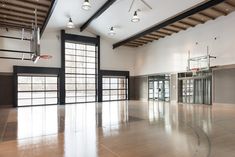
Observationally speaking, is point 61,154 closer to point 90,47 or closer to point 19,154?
point 19,154

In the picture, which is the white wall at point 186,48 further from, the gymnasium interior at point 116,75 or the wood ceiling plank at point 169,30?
the wood ceiling plank at point 169,30

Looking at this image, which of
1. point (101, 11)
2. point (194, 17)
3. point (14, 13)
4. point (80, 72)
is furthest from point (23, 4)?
point (194, 17)

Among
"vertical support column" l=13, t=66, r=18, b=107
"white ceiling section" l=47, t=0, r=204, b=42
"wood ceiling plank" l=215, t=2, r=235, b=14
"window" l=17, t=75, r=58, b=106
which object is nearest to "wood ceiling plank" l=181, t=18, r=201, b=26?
"white ceiling section" l=47, t=0, r=204, b=42

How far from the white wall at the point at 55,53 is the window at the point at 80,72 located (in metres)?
0.85

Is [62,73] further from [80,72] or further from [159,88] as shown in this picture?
[159,88]

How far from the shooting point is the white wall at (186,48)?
10.5 m

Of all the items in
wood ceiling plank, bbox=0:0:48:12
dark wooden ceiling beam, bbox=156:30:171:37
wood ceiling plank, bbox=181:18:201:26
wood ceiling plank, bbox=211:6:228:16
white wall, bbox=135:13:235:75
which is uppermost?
wood ceiling plank, bbox=0:0:48:12

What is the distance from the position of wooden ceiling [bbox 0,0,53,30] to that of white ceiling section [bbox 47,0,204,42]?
0.60 meters

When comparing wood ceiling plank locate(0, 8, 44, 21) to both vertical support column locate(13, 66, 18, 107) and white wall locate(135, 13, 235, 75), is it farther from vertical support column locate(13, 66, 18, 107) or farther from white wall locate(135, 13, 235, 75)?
white wall locate(135, 13, 235, 75)

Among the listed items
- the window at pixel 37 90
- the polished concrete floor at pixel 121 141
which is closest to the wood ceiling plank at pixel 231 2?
the polished concrete floor at pixel 121 141

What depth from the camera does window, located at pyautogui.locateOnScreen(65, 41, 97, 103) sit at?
14258 mm

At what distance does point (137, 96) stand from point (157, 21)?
25.9 feet

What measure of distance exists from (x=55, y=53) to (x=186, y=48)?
946 centimetres

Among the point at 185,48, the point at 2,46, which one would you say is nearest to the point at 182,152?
the point at 185,48
